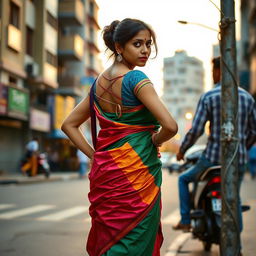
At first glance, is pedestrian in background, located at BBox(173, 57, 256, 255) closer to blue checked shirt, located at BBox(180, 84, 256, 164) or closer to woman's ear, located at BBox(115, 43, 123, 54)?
blue checked shirt, located at BBox(180, 84, 256, 164)

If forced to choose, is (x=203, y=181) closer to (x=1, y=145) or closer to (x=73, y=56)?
(x=1, y=145)

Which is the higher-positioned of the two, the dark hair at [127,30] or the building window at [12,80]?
the building window at [12,80]

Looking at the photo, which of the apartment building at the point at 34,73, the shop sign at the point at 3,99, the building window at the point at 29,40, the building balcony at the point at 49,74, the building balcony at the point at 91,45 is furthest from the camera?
the building balcony at the point at 91,45

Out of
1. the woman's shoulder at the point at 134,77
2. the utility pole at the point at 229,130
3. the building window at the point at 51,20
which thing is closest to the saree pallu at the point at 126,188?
the woman's shoulder at the point at 134,77

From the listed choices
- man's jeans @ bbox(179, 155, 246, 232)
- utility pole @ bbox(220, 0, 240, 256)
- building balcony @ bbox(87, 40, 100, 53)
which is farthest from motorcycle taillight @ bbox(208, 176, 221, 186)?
building balcony @ bbox(87, 40, 100, 53)

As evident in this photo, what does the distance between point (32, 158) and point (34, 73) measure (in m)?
8.61

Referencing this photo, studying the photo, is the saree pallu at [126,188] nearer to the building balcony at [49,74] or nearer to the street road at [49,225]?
the street road at [49,225]

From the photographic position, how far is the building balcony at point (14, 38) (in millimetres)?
27844

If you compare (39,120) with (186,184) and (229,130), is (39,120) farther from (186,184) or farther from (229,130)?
(229,130)

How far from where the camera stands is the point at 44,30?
34.2 meters

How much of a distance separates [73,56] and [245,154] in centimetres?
3703

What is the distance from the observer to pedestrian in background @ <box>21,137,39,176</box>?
81.2ft

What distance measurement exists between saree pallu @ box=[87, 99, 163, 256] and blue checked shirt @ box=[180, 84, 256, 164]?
2307 millimetres

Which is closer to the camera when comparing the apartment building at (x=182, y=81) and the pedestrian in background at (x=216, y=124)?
the pedestrian in background at (x=216, y=124)
